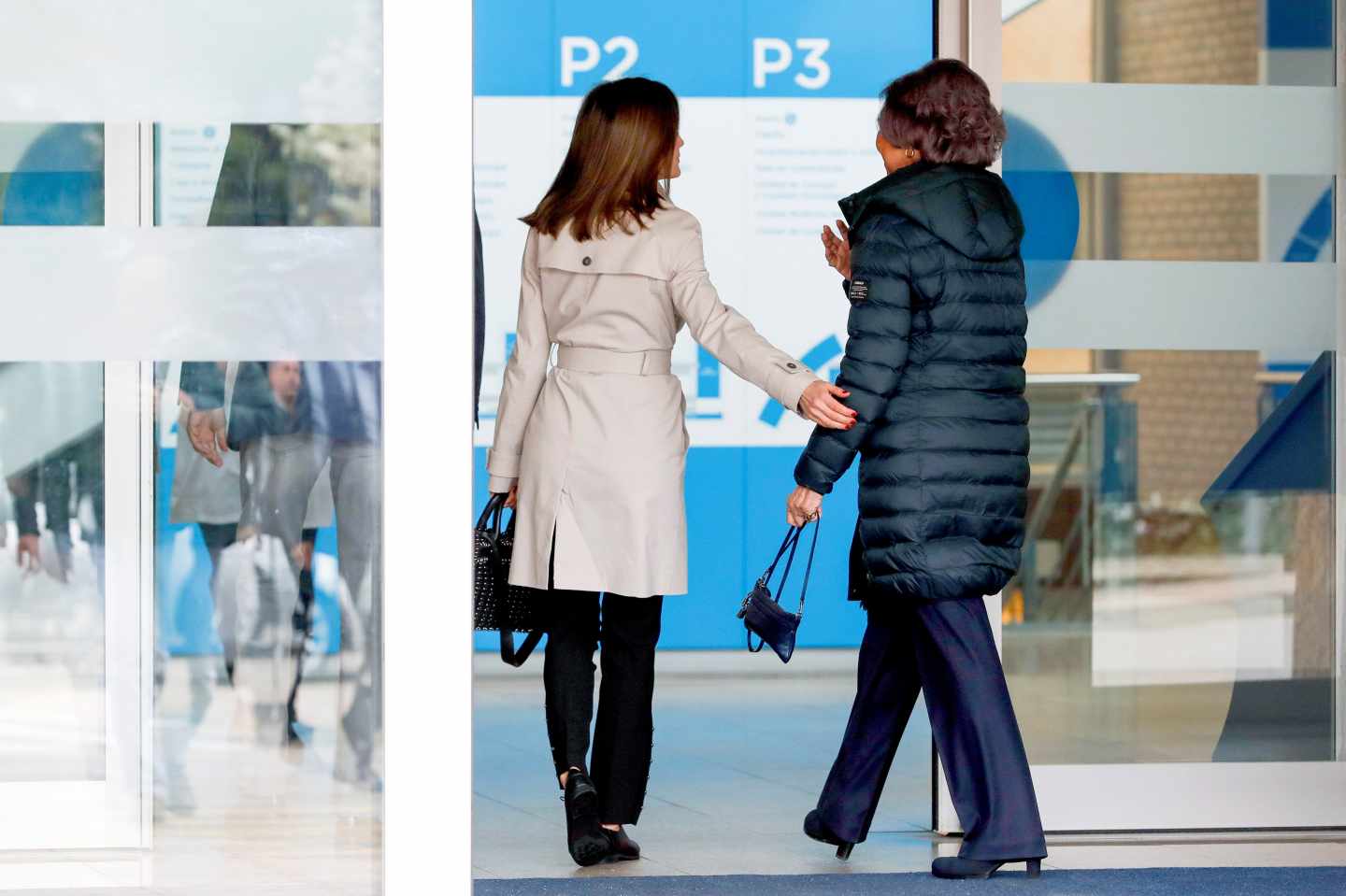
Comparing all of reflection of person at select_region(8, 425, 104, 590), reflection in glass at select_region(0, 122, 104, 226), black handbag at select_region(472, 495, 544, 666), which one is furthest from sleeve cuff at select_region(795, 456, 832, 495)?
reflection in glass at select_region(0, 122, 104, 226)

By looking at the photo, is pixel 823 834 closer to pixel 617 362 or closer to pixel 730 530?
pixel 617 362

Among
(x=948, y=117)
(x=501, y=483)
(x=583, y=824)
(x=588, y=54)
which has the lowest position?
(x=583, y=824)

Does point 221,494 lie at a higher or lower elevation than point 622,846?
higher

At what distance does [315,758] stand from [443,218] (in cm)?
84

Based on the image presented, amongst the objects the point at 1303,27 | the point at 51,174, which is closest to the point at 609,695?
the point at 51,174

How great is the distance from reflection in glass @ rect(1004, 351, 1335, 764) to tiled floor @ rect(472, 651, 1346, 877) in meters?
0.33

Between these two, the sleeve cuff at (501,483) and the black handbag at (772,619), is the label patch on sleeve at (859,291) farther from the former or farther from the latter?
the sleeve cuff at (501,483)

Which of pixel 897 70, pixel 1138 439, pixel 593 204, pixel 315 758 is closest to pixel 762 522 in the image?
pixel 897 70

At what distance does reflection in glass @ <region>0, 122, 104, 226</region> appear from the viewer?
2906 mm

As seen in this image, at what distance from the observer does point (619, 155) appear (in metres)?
3.86

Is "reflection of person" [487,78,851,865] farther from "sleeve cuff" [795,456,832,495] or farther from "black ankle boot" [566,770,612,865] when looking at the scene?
"sleeve cuff" [795,456,832,495]

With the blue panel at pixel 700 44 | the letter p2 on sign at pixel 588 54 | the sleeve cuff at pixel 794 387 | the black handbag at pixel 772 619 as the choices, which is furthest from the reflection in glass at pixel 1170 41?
the letter p2 on sign at pixel 588 54

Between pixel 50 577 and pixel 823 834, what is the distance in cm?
167

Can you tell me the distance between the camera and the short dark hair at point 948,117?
3.68 meters
